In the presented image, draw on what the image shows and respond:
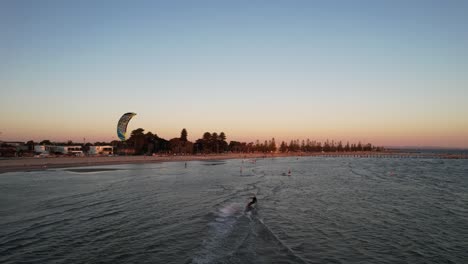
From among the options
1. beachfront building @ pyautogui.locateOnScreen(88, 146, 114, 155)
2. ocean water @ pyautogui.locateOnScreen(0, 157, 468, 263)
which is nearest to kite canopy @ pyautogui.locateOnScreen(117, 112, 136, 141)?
beachfront building @ pyautogui.locateOnScreen(88, 146, 114, 155)

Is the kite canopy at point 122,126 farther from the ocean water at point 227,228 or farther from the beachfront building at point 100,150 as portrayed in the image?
the ocean water at point 227,228

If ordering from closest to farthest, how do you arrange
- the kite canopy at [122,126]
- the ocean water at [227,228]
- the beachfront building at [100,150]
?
1. the ocean water at [227,228]
2. the kite canopy at [122,126]
3. the beachfront building at [100,150]

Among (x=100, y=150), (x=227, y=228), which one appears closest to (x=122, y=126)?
(x=100, y=150)

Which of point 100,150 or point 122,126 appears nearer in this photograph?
point 122,126

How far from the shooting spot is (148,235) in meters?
17.2

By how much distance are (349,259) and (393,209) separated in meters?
13.6

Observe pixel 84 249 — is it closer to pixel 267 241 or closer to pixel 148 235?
pixel 148 235

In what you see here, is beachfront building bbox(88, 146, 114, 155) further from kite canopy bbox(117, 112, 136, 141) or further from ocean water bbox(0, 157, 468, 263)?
ocean water bbox(0, 157, 468, 263)

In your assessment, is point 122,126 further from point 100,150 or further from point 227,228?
point 227,228

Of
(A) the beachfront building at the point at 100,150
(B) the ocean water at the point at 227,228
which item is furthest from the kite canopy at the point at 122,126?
(B) the ocean water at the point at 227,228

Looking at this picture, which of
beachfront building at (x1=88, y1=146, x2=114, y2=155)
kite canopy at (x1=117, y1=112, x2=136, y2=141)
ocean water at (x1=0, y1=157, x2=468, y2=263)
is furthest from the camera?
beachfront building at (x1=88, y1=146, x2=114, y2=155)

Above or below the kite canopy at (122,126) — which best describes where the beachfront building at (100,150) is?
below

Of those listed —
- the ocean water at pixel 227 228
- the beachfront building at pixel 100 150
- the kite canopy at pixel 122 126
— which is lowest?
the ocean water at pixel 227 228

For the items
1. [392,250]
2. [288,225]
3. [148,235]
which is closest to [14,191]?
[148,235]
